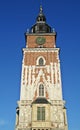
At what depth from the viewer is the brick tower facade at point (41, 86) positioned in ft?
126

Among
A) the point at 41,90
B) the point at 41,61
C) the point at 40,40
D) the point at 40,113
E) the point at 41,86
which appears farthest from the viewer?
the point at 40,40

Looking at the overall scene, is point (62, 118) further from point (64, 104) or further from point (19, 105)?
point (19, 105)

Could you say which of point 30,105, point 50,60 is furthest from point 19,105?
point 50,60

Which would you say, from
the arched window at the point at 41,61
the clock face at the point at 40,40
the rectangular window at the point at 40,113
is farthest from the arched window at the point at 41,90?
the clock face at the point at 40,40

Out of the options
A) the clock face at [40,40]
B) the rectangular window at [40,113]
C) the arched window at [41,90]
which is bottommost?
the rectangular window at [40,113]

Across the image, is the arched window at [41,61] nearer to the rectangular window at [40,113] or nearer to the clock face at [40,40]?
the clock face at [40,40]

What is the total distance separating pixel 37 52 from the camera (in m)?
45.6

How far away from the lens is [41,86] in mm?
41938

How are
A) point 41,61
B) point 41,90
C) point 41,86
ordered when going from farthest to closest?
point 41,61 < point 41,86 < point 41,90

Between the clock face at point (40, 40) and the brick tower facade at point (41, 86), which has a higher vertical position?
the clock face at point (40, 40)

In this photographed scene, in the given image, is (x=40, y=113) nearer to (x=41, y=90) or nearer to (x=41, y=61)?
(x=41, y=90)

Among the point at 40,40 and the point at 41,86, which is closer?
the point at 41,86

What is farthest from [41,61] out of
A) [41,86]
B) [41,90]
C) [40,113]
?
[40,113]

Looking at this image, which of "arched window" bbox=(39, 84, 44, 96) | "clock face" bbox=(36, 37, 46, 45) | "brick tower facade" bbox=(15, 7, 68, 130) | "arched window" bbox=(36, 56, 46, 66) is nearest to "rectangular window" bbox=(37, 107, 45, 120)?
"brick tower facade" bbox=(15, 7, 68, 130)
